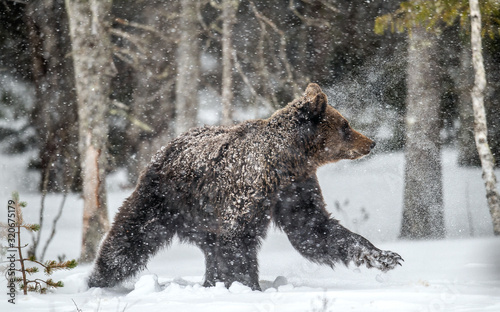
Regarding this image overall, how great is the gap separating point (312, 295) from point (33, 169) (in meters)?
7.78

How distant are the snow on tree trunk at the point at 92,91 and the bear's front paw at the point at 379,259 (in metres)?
4.34

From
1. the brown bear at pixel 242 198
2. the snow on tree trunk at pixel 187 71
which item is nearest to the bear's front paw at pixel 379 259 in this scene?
the brown bear at pixel 242 198

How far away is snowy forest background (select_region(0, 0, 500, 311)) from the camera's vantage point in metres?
7.57

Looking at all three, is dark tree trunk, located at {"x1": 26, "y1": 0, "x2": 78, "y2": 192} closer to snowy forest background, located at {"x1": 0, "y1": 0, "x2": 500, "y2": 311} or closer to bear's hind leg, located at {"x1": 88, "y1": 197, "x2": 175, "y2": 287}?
snowy forest background, located at {"x1": 0, "y1": 0, "x2": 500, "y2": 311}

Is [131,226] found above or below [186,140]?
below

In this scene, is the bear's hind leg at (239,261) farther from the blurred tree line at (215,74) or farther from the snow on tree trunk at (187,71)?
the blurred tree line at (215,74)

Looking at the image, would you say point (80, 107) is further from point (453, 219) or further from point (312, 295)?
point (453, 219)

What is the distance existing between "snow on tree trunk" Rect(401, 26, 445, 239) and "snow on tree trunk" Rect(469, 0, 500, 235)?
89 centimetres

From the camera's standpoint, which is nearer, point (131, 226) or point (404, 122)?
point (131, 226)

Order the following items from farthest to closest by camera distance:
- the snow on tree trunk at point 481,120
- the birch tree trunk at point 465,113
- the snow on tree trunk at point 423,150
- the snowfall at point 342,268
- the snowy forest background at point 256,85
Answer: the birch tree trunk at point 465,113, the snowy forest background at point 256,85, the snow on tree trunk at point 423,150, the snow on tree trunk at point 481,120, the snowfall at point 342,268

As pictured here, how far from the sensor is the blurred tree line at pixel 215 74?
826cm

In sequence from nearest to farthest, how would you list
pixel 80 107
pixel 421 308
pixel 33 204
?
pixel 421 308
pixel 80 107
pixel 33 204

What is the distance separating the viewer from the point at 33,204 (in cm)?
893

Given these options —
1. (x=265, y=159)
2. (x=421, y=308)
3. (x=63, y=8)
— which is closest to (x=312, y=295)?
(x=421, y=308)
